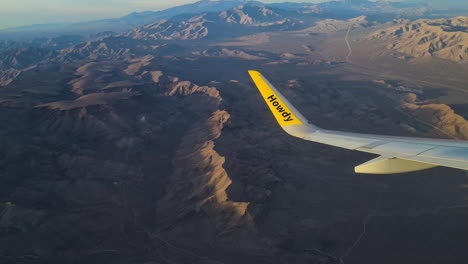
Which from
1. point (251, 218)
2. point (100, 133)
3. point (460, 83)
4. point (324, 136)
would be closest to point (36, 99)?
point (100, 133)

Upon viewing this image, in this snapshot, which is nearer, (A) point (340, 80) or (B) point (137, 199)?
(B) point (137, 199)

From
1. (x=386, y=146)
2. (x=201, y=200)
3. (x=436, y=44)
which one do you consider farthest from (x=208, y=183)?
(x=436, y=44)

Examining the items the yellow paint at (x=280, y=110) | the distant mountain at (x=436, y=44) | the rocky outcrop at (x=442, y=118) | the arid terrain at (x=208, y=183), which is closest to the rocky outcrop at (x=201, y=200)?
the arid terrain at (x=208, y=183)

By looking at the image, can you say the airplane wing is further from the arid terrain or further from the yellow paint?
the arid terrain

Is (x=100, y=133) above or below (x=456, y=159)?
below

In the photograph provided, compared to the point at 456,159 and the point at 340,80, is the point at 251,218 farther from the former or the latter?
the point at 340,80

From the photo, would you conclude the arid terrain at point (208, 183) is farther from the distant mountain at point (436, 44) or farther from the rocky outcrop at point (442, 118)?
the distant mountain at point (436, 44)

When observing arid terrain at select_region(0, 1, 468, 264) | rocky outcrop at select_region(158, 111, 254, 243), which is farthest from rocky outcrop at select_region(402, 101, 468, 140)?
rocky outcrop at select_region(158, 111, 254, 243)

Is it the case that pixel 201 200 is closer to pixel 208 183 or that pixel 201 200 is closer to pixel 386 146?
pixel 208 183
